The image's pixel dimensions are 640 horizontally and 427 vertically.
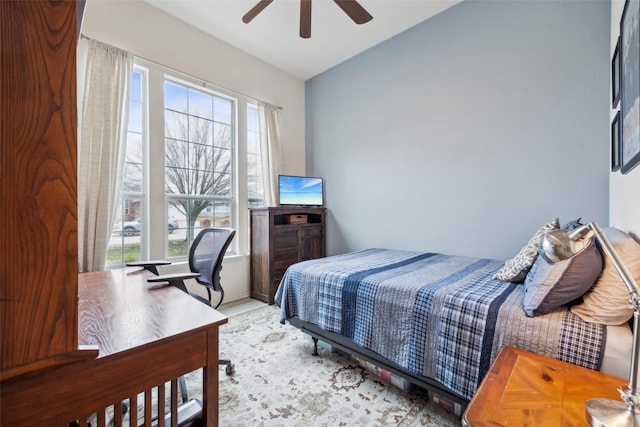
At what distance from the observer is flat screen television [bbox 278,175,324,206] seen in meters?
3.70

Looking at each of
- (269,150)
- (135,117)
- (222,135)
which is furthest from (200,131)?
(269,150)

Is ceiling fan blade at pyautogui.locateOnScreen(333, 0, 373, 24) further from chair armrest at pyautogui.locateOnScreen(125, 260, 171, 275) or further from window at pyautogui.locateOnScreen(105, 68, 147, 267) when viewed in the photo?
chair armrest at pyautogui.locateOnScreen(125, 260, 171, 275)

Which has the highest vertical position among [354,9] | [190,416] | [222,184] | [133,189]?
[354,9]

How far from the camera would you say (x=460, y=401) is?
1379mm

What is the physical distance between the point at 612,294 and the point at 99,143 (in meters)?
3.47

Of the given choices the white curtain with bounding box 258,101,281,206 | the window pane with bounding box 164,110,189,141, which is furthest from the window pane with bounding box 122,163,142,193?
the white curtain with bounding box 258,101,281,206

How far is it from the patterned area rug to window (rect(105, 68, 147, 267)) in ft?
4.48

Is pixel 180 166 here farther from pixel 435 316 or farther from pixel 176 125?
pixel 435 316

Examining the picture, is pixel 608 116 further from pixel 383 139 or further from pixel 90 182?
pixel 90 182

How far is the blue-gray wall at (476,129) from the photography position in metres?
2.18

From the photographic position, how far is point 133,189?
2.72 m

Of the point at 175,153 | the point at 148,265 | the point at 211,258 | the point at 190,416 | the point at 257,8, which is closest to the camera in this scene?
the point at 190,416

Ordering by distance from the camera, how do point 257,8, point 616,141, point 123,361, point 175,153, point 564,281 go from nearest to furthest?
1. point 123,361
2. point 564,281
3. point 616,141
4. point 257,8
5. point 175,153

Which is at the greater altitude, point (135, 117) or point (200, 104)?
point (200, 104)
